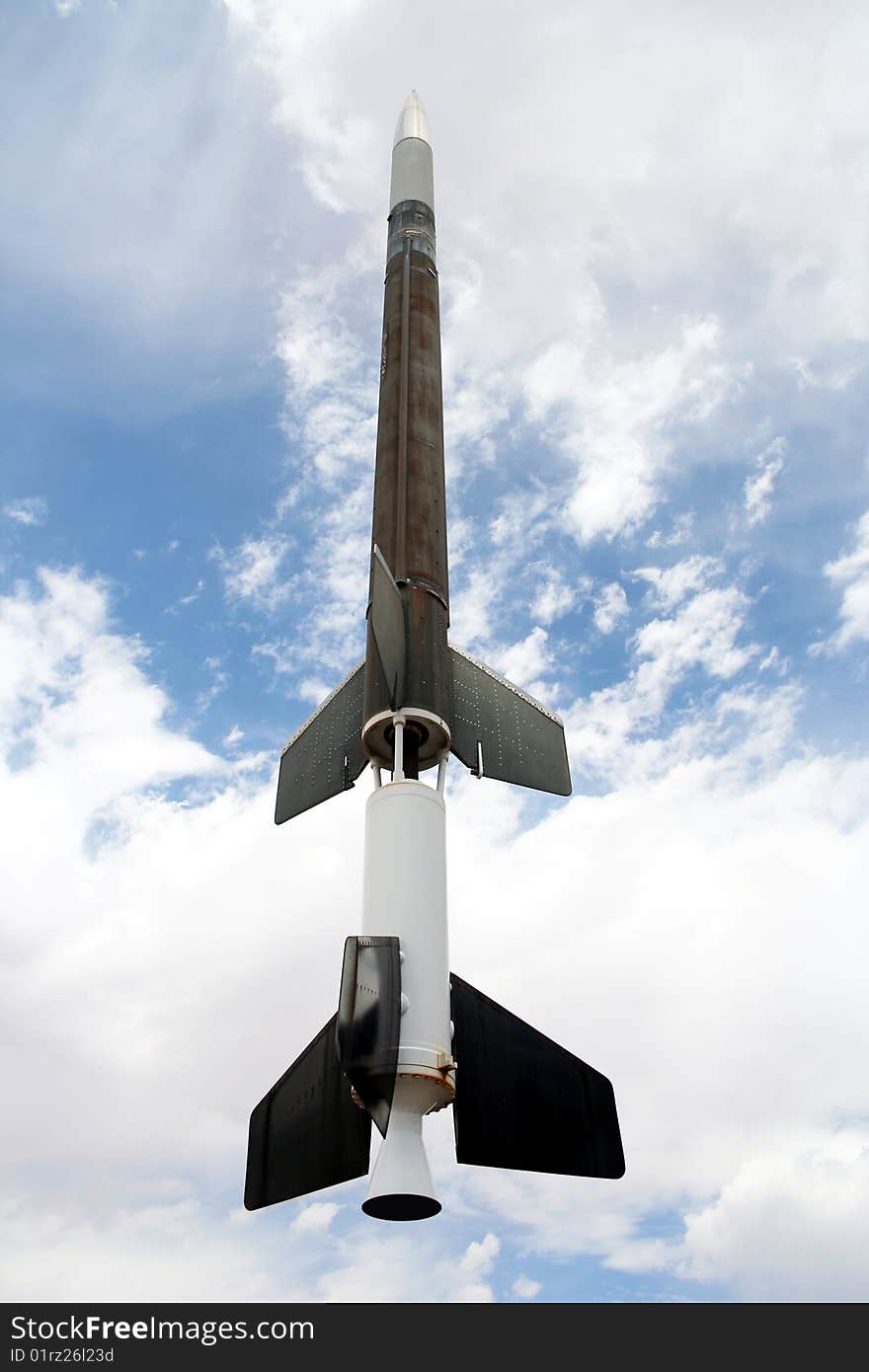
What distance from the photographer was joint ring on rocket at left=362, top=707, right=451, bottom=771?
10.0 metres

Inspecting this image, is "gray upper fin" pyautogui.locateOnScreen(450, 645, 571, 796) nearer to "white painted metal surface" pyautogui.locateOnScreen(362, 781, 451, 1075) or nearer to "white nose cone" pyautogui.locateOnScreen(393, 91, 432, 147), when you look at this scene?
"white painted metal surface" pyautogui.locateOnScreen(362, 781, 451, 1075)

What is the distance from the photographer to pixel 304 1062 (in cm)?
1020

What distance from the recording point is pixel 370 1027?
8203 mm

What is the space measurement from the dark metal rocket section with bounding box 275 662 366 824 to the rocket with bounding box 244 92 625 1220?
0.02m

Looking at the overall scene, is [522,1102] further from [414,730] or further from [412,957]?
[414,730]

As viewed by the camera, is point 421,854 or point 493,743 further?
point 493,743

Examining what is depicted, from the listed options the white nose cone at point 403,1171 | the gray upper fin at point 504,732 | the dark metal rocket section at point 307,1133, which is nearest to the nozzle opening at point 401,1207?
the white nose cone at point 403,1171

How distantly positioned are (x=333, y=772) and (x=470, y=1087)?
3.64 m

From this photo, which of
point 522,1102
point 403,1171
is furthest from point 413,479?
point 403,1171

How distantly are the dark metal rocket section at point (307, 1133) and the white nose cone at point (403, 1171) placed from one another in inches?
51.0

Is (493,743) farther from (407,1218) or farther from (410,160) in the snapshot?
(410,160)

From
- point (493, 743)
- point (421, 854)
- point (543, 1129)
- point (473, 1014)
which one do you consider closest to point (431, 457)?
point (493, 743)

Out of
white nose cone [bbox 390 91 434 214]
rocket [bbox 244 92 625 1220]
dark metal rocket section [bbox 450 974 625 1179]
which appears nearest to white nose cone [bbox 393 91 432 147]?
white nose cone [bbox 390 91 434 214]

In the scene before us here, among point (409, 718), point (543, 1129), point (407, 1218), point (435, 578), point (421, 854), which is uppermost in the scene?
point (435, 578)
